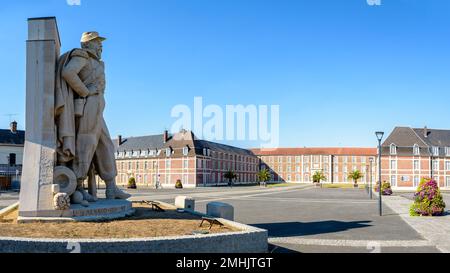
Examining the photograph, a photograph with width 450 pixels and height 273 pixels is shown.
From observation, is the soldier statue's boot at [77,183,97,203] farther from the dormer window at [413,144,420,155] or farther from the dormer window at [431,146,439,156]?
the dormer window at [431,146,439,156]

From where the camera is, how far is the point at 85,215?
947cm

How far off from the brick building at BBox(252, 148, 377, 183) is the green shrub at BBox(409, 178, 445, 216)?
291 ft

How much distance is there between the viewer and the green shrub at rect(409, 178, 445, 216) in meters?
18.2

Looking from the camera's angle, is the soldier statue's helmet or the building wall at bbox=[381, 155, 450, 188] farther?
the building wall at bbox=[381, 155, 450, 188]

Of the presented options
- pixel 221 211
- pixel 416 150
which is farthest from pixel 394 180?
pixel 221 211

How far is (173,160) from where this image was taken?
75750 millimetres

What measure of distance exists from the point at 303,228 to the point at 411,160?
57.4 m

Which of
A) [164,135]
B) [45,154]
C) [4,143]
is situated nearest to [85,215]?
[45,154]

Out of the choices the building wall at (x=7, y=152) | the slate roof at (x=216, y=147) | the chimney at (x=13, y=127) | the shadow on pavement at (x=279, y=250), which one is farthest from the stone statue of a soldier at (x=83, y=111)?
the slate roof at (x=216, y=147)

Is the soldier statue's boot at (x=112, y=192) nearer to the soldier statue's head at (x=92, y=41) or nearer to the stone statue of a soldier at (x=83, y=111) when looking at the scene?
the stone statue of a soldier at (x=83, y=111)

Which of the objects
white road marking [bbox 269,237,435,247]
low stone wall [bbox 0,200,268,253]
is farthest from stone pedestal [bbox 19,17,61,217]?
white road marking [bbox 269,237,435,247]

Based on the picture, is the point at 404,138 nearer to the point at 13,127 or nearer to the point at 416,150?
the point at 416,150

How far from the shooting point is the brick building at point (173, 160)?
74.0m

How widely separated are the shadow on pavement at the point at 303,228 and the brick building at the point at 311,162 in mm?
94451
